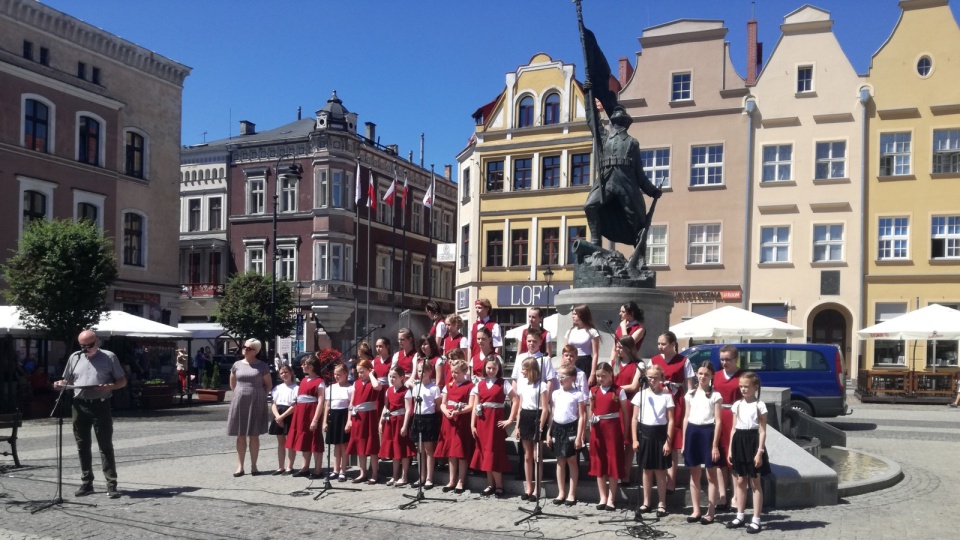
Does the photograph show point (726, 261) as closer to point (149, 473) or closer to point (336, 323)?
point (336, 323)

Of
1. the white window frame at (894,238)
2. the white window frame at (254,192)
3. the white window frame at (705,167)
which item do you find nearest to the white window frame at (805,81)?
the white window frame at (705,167)

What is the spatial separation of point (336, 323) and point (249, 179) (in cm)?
989

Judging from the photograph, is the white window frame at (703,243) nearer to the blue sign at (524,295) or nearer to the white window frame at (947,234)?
the blue sign at (524,295)

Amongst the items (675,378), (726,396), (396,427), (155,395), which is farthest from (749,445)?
(155,395)

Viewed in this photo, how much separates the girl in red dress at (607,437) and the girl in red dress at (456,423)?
1535mm

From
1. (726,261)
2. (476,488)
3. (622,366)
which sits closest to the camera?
(622,366)

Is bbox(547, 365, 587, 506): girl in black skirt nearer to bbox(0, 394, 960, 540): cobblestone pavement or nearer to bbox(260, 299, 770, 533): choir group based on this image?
bbox(260, 299, 770, 533): choir group

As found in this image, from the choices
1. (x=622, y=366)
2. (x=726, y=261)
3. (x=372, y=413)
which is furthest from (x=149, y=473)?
(x=726, y=261)

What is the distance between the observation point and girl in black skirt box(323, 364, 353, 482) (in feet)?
35.9

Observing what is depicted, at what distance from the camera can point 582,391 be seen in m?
9.22

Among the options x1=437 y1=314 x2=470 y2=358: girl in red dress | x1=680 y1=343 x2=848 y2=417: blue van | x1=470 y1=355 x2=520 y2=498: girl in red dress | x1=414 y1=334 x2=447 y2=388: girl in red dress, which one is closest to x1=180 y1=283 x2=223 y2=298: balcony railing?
x1=680 y1=343 x2=848 y2=417: blue van

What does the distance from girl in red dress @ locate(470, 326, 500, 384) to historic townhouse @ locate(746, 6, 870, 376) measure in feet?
83.6

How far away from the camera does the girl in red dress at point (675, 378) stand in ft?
29.9

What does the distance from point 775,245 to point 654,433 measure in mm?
27359
